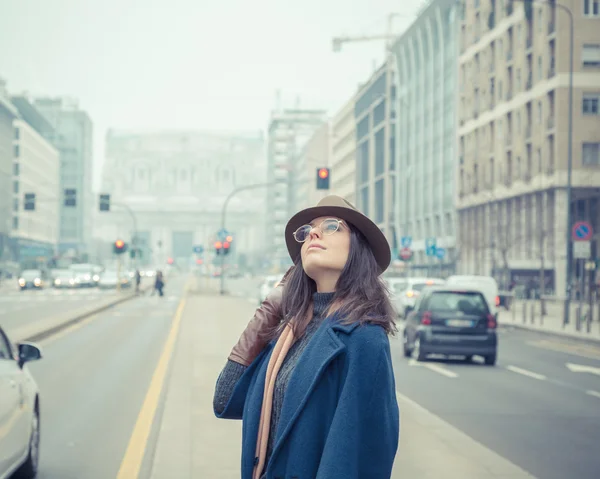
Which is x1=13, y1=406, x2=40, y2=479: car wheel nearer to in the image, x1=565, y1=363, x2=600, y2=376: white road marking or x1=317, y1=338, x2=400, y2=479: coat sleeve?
x1=317, y1=338, x2=400, y2=479: coat sleeve

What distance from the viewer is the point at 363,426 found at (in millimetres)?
3125

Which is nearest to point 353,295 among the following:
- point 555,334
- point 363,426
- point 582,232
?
point 363,426

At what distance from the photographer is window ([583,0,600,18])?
50.5m

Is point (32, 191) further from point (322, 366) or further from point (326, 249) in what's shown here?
point (322, 366)

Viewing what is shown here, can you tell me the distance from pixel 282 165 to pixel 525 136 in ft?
397

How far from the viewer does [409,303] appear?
3441 centimetres

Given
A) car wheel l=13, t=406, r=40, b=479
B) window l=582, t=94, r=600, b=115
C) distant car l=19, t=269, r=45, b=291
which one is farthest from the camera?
distant car l=19, t=269, r=45, b=291

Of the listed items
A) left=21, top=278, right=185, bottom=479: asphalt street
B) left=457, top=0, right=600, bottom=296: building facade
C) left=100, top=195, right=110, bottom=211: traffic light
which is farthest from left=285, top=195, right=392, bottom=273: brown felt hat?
left=100, top=195, right=110, bottom=211: traffic light

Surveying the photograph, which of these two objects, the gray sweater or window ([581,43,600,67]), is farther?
window ([581,43,600,67])

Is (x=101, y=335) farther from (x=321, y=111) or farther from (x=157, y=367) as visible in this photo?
(x=321, y=111)

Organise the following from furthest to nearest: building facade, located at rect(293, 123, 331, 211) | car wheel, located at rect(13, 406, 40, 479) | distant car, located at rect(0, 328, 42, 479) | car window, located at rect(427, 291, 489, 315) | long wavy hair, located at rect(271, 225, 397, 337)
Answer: building facade, located at rect(293, 123, 331, 211), car window, located at rect(427, 291, 489, 315), car wheel, located at rect(13, 406, 40, 479), distant car, located at rect(0, 328, 42, 479), long wavy hair, located at rect(271, 225, 397, 337)

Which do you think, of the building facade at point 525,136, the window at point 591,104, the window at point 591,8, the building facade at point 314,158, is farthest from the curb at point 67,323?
the building facade at point 314,158

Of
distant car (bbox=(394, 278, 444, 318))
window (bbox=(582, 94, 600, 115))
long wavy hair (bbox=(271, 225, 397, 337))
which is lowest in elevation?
distant car (bbox=(394, 278, 444, 318))

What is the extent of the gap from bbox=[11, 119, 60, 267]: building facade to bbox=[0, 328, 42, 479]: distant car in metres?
94.6
